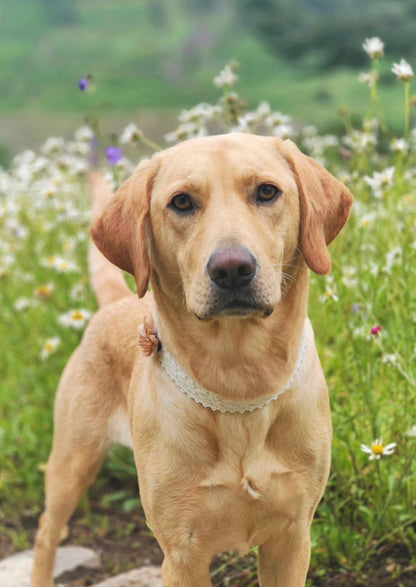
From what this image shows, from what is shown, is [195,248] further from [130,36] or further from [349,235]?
[130,36]

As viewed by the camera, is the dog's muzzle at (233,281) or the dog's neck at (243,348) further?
the dog's neck at (243,348)

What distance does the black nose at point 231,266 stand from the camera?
6.56 ft

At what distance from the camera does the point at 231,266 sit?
6.57ft

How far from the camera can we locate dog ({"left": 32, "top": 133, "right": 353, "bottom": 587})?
2.27 m

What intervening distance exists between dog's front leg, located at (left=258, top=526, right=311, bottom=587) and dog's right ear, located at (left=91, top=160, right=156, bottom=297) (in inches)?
37.3

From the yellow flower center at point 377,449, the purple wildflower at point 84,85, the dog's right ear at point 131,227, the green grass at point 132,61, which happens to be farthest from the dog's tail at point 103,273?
the green grass at point 132,61

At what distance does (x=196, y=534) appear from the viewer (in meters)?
2.35

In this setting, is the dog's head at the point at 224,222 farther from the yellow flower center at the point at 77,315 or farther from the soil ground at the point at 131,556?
the yellow flower center at the point at 77,315

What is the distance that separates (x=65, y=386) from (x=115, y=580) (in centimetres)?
91

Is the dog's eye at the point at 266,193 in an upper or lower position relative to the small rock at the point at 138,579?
upper

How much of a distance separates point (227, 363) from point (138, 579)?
1.50 metres

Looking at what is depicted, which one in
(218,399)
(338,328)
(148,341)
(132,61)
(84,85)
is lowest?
(338,328)

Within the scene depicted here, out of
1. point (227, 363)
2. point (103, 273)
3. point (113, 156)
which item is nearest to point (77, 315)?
point (103, 273)

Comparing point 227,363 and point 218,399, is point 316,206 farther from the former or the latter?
point 218,399
